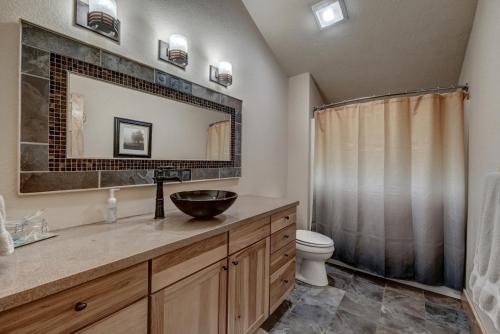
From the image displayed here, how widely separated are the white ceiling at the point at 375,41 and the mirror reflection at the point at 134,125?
1.23 metres

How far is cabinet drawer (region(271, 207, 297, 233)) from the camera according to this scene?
1.64m

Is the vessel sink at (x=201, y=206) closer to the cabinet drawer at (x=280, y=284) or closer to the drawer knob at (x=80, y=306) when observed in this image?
the drawer knob at (x=80, y=306)

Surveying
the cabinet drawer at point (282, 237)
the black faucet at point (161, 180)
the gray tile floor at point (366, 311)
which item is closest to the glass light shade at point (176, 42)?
the black faucet at point (161, 180)

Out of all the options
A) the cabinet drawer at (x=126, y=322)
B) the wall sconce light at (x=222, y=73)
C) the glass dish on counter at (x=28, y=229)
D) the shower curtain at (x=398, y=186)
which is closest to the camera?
the cabinet drawer at (x=126, y=322)

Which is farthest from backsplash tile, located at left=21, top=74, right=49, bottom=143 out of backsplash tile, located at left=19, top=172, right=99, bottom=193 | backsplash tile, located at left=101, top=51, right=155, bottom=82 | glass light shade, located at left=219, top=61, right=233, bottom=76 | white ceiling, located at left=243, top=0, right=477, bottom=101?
white ceiling, located at left=243, top=0, right=477, bottom=101

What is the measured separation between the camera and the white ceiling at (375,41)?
1.93 m

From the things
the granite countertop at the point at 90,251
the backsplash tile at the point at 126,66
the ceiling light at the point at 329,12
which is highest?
the ceiling light at the point at 329,12

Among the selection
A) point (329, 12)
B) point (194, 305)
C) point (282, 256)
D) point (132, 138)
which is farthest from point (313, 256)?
point (329, 12)

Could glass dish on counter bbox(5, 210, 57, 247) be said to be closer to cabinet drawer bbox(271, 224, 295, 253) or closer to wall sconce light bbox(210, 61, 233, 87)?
cabinet drawer bbox(271, 224, 295, 253)

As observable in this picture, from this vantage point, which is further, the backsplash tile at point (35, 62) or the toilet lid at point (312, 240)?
the toilet lid at point (312, 240)

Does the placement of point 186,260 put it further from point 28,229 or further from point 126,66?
point 126,66

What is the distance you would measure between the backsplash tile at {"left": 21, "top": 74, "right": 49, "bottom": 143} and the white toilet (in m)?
2.01

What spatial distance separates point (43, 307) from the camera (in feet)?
2.04

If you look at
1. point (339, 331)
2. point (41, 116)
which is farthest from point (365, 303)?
point (41, 116)
